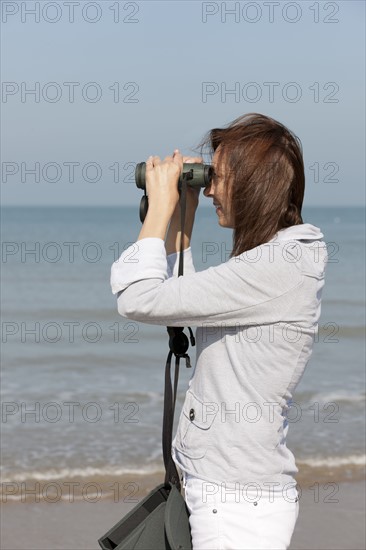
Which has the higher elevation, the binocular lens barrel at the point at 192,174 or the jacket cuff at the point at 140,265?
the binocular lens barrel at the point at 192,174

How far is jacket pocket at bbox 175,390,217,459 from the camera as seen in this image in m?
1.95

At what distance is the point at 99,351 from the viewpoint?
10.9 meters

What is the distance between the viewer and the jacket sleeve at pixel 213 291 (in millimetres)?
1912

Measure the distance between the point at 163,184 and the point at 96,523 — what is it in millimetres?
3485

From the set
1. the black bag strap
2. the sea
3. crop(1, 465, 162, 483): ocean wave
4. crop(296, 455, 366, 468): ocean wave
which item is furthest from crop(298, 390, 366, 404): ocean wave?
the black bag strap

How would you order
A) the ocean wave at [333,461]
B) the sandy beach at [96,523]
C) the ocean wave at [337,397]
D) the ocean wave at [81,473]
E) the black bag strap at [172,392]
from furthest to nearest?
1. the ocean wave at [337,397]
2. the ocean wave at [333,461]
3. the ocean wave at [81,473]
4. the sandy beach at [96,523]
5. the black bag strap at [172,392]

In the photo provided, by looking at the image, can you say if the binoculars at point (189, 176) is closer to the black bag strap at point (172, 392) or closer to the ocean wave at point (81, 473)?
the black bag strap at point (172, 392)

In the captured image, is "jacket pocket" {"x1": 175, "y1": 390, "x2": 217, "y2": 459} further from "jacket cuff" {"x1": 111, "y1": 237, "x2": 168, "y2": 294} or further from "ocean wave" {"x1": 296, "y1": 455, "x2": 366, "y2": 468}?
"ocean wave" {"x1": 296, "y1": 455, "x2": 366, "y2": 468}

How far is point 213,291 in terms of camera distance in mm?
1919

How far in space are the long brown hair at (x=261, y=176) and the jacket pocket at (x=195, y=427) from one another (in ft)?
1.14

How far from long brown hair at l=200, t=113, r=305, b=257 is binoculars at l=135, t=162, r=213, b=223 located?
0.05m

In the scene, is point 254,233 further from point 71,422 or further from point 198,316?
point 71,422

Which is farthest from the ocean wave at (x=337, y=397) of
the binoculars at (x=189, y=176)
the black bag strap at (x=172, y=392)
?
the binoculars at (x=189, y=176)

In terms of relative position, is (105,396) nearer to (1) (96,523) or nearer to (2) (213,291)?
(1) (96,523)
